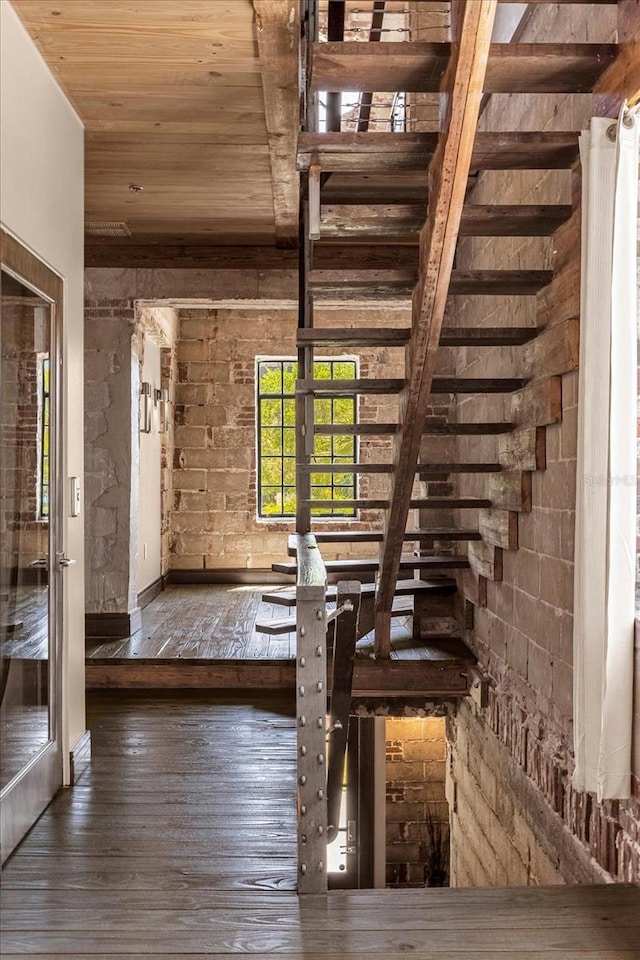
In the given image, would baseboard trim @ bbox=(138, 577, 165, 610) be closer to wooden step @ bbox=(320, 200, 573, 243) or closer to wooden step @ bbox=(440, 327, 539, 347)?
wooden step @ bbox=(440, 327, 539, 347)

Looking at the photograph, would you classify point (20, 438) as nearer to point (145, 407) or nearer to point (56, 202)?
point (56, 202)

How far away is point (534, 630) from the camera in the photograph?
4.27m

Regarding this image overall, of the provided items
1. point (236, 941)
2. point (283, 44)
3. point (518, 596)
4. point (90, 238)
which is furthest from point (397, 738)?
point (283, 44)

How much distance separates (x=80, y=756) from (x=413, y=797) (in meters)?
5.32

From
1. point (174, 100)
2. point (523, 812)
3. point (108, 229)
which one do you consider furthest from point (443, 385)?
point (108, 229)

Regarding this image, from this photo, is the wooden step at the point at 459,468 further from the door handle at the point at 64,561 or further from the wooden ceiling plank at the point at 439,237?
the door handle at the point at 64,561

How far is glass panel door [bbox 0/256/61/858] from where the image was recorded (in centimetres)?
320

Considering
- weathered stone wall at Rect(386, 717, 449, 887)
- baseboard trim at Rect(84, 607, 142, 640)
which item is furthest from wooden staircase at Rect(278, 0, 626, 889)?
weathered stone wall at Rect(386, 717, 449, 887)

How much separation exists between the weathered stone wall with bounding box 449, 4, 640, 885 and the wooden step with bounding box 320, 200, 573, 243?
126 millimetres

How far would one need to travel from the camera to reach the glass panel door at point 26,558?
3.20 metres

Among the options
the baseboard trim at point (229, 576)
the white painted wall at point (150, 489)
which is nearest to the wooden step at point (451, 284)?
the white painted wall at point (150, 489)

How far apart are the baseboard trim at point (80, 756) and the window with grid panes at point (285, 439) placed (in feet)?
18.6

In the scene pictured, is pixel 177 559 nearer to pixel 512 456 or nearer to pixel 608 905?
pixel 512 456

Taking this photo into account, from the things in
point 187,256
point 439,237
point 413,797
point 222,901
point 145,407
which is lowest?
point 413,797
